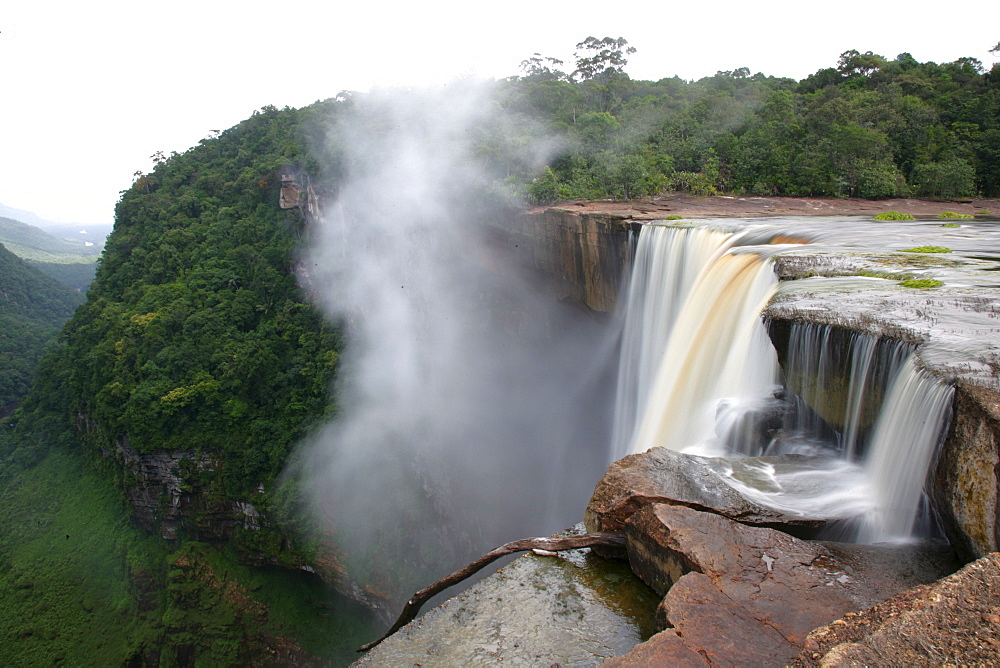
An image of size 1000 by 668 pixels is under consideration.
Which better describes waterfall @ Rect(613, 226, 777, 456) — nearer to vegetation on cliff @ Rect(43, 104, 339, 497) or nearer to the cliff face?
the cliff face

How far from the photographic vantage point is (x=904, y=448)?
4.82 m

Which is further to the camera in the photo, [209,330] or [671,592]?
[209,330]

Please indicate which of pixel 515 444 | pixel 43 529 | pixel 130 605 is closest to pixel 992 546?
pixel 515 444

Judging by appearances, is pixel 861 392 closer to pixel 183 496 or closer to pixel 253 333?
pixel 183 496

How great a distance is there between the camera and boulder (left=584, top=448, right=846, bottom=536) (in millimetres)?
4480

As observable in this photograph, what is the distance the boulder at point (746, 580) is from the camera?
10.1 feet

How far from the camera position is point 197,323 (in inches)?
1009

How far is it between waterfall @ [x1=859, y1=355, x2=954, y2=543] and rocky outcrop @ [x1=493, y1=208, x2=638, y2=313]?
32.4 ft

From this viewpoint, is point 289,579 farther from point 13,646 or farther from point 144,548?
point 13,646

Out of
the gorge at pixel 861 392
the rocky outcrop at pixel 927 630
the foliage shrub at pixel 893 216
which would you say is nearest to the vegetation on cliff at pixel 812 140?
the foliage shrub at pixel 893 216

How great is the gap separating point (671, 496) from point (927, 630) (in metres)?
2.25

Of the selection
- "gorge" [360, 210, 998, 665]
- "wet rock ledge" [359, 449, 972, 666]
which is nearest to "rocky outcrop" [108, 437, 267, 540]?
"gorge" [360, 210, 998, 665]

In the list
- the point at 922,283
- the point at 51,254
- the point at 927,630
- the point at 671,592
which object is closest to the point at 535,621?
the point at 671,592

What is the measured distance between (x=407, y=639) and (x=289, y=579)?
19819 millimetres
